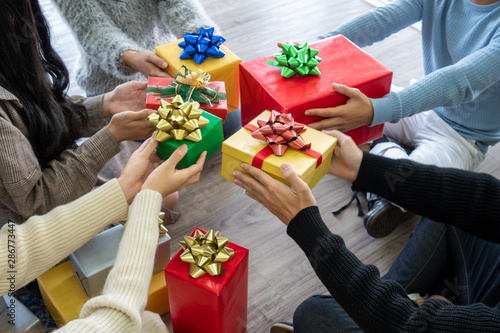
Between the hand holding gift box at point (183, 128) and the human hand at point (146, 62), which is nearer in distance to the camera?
the hand holding gift box at point (183, 128)

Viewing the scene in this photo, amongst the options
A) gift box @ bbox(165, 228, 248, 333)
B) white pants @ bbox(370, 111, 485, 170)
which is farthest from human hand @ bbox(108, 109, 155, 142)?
white pants @ bbox(370, 111, 485, 170)

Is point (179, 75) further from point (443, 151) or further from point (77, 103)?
point (443, 151)

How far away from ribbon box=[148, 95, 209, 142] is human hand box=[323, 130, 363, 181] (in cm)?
34

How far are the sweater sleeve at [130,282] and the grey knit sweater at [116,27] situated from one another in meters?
0.73

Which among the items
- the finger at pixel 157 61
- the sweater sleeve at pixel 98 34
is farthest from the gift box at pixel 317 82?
the sweater sleeve at pixel 98 34

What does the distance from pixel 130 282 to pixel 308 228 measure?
0.39 m

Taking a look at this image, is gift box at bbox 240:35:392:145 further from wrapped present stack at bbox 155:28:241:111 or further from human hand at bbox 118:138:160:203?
human hand at bbox 118:138:160:203

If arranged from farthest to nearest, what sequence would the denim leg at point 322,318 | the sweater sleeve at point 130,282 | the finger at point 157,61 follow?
the finger at point 157,61 < the denim leg at point 322,318 < the sweater sleeve at point 130,282

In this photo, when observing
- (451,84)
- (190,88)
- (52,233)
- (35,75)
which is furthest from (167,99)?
(451,84)

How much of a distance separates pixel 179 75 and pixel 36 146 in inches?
16.4

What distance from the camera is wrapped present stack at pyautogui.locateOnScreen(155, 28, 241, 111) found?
1.26 meters

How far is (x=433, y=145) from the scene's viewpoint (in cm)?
152

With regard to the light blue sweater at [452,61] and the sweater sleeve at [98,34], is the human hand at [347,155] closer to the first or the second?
the light blue sweater at [452,61]

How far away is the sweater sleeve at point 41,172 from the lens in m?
0.98
